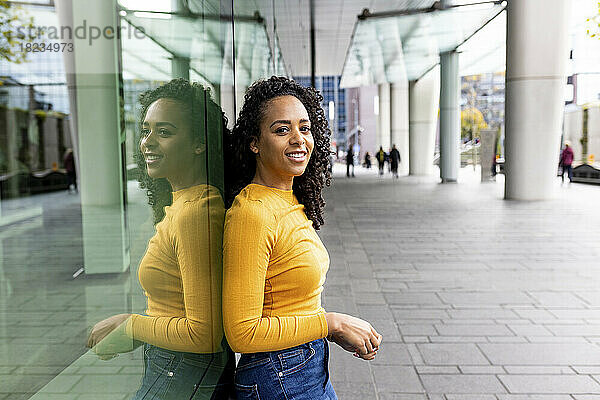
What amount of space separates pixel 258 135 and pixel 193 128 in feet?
0.71

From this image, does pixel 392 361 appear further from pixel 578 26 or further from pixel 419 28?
pixel 578 26

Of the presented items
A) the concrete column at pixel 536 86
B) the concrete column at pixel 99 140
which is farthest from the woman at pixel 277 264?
the concrete column at pixel 536 86

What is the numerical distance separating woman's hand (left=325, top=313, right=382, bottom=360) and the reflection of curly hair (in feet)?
1.44

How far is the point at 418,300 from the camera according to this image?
6.24 meters

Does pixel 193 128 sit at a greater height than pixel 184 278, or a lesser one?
greater

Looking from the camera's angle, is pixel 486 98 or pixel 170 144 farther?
pixel 486 98

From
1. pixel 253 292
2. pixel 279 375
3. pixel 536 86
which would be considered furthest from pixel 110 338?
pixel 536 86

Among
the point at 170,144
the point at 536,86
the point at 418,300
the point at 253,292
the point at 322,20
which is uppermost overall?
the point at 322,20

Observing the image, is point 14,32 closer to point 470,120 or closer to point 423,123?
point 423,123

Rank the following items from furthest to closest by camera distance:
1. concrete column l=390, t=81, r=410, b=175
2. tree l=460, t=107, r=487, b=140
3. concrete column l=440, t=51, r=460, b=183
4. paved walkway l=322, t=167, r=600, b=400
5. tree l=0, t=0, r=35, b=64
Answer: tree l=460, t=107, r=487, b=140, concrete column l=390, t=81, r=410, b=175, concrete column l=440, t=51, r=460, b=183, paved walkway l=322, t=167, r=600, b=400, tree l=0, t=0, r=35, b=64

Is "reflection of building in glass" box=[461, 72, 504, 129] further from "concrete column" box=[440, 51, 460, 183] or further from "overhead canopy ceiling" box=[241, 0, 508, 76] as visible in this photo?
"concrete column" box=[440, 51, 460, 183]

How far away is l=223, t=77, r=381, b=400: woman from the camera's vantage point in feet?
6.05

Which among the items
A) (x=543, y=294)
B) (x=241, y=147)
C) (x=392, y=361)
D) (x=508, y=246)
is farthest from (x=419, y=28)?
(x=241, y=147)

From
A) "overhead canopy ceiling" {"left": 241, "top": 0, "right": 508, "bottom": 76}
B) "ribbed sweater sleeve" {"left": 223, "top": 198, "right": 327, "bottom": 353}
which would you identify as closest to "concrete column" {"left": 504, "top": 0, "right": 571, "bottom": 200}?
"overhead canopy ceiling" {"left": 241, "top": 0, "right": 508, "bottom": 76}
